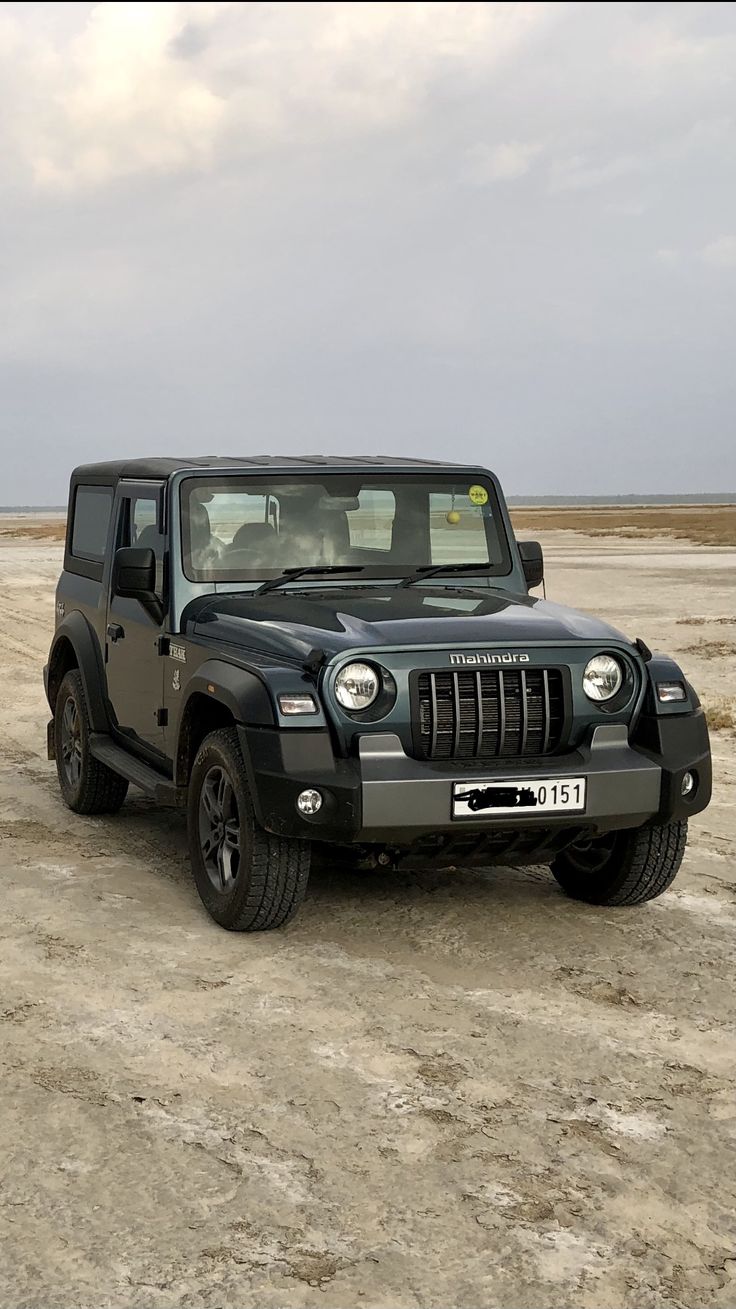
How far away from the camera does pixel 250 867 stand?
5.50m

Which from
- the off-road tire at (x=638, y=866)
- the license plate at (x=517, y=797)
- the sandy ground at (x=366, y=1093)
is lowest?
the sandy ground at (x=366, y=1093)

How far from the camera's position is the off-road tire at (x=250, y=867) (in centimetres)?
550

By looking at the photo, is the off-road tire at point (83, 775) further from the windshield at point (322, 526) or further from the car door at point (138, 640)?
the windshield at point (322, 526)

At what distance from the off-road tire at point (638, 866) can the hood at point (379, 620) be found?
2.73 feet

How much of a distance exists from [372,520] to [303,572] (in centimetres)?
46

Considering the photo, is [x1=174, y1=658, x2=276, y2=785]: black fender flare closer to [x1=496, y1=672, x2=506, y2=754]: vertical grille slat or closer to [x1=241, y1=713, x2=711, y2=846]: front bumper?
[x1=241, y1=713, x2=711, y2=846]: front bumper

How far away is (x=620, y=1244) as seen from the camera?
340 centimetres

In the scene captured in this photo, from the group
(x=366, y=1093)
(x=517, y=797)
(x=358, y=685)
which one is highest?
(x=358, y=685)

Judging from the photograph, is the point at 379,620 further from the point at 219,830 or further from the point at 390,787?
the point at 219,830

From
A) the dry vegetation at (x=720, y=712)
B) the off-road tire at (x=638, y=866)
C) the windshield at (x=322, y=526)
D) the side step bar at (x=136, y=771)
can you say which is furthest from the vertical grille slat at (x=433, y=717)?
the dry vegetation at (x=720, y=712)

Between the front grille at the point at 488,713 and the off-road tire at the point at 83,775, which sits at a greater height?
the front grille at the point at 488,713

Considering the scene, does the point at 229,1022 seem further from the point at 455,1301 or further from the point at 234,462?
the point at 234,462

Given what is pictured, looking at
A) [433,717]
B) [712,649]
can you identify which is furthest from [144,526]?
[712,649]

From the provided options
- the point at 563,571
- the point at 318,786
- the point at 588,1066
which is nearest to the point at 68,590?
the point at 318,786
